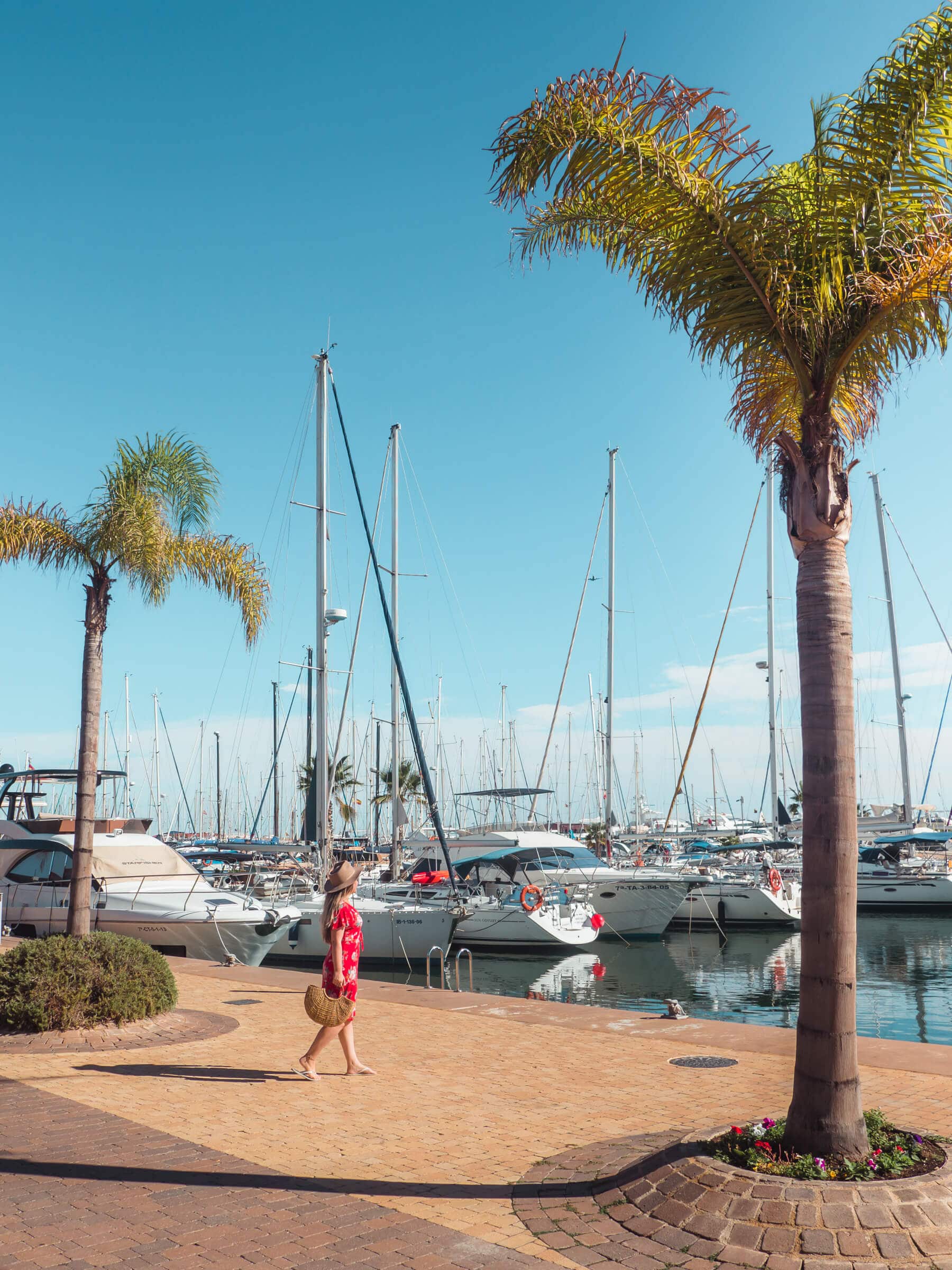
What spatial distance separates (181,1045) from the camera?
36.2 feet

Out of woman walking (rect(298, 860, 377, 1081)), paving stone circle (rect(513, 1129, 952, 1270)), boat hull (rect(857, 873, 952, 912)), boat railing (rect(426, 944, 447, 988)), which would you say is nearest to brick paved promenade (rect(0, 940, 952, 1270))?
woman walking (rect(298, 860, 377, 1081))

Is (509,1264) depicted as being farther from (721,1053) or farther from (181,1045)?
(181,1045)

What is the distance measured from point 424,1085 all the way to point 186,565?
29.0 feet

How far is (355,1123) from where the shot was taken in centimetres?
793

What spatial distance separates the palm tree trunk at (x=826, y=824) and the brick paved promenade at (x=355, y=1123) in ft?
5.95

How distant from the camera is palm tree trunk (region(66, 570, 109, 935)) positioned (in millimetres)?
12594

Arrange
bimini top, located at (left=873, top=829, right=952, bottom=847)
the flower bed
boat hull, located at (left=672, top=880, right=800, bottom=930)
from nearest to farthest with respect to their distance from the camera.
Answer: the flower bed
boat hull, located at (left=672, top=880, right=800, bottom=930)
bimini top, located at (left=873, top=829, right=952, bottom=847)

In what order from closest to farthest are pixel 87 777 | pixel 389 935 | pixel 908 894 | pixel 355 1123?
pixel 355 1123, pixel 87 777, pixel 389 935, pixel 908 894

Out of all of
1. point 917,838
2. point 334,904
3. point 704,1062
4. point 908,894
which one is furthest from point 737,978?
point 334,904

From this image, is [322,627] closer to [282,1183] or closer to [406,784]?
[282,1183]

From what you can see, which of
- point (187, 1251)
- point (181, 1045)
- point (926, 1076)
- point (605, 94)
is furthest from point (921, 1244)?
point (181, 1045)

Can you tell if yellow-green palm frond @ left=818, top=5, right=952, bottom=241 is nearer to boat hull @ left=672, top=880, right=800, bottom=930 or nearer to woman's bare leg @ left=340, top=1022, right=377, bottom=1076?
woman's bare leg @ left=340, top=1022, right=377, bottom=1076

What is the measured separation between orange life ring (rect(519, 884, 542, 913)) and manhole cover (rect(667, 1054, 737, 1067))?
17.9 metres

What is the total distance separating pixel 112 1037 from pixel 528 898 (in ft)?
60.1
